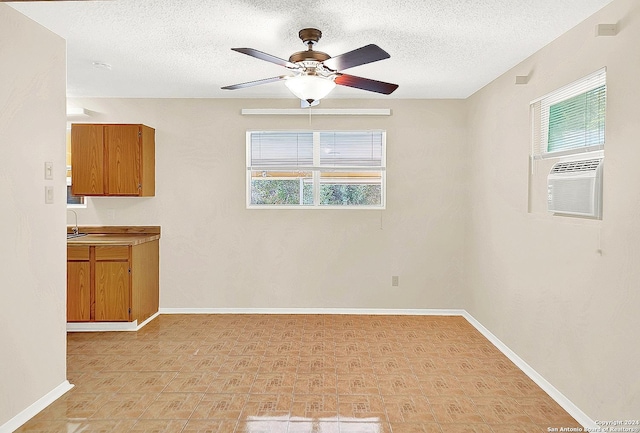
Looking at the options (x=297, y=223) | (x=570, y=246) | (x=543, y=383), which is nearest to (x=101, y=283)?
(x=297, y=223)

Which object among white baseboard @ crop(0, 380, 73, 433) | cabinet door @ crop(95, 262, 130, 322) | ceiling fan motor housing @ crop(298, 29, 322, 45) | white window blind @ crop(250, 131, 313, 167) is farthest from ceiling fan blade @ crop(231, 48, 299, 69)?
cabinet door @ crop(95, 262, 130, 322)

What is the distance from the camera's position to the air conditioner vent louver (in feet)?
8.79

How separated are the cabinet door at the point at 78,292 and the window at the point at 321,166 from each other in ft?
6.05

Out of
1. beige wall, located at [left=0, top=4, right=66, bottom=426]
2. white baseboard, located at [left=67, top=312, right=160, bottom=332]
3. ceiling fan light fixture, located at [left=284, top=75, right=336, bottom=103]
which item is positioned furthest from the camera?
white baseboard, located at [left=67, top=312, right=160, bottom=332]

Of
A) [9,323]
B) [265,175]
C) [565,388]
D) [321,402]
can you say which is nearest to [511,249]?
[565,388]

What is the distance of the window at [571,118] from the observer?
2.68 meters

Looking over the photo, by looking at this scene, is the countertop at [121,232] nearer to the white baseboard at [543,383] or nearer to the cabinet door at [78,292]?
the cabinet door at [78,292]

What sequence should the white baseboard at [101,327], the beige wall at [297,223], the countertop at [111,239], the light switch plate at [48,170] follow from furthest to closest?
1. the beige wall at [297,223]
2. the white baseboard at [101,327]
3. the countertop at [111,239]
4. the light switch plate at [48,170]

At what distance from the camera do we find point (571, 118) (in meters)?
2.99

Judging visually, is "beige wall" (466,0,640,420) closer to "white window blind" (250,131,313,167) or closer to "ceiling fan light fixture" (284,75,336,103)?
"ceiling fan light fixture" (284,75,336,103)

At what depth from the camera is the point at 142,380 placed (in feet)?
11.0

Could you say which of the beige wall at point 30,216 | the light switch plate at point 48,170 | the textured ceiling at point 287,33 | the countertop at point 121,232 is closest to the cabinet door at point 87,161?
the countertop at point 121,232

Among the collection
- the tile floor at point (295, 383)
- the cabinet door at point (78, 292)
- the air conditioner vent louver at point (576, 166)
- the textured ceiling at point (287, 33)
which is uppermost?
the textured ceiling at point (287, 33)

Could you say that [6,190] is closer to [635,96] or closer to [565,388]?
[635,96]
